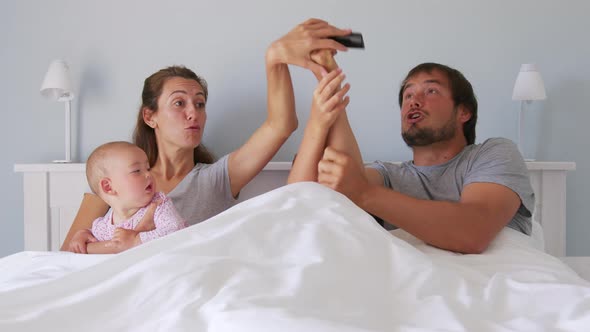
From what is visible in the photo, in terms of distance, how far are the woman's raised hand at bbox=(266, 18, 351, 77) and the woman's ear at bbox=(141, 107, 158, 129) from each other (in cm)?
56

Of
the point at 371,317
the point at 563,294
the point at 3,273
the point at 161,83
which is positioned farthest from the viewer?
the point at 161,83

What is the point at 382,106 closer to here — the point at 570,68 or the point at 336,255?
the point at 570,68

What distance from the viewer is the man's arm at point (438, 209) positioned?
1.40 meters

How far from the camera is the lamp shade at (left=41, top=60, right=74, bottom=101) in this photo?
207 centimetres

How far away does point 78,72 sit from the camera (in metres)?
2.27

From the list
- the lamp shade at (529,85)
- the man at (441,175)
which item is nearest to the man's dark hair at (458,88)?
the man at (441,175)

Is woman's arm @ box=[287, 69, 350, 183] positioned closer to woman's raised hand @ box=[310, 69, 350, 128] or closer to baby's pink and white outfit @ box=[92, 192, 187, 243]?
woman's raised hand @ box=[310, 69, 350, 128]

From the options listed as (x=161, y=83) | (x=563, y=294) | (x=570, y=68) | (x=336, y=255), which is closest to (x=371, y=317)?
(x=336, y=255)

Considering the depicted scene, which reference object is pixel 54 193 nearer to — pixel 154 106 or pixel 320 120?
pixel 154 106

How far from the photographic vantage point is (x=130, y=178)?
154 centimetres

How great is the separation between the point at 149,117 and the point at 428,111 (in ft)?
3.10

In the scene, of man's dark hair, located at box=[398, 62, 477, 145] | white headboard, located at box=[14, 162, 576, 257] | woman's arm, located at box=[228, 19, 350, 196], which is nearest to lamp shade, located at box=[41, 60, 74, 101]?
white headboard, located at box=[14, 162, 576, 257]

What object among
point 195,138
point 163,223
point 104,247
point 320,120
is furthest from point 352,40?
point 104,247

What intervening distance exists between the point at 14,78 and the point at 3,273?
4.30 ft
